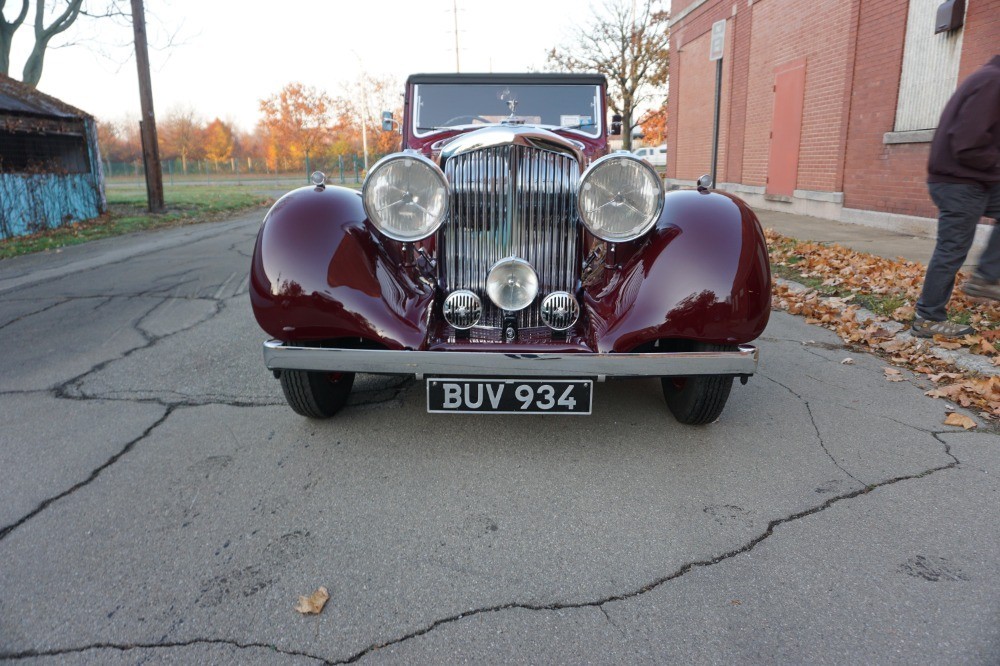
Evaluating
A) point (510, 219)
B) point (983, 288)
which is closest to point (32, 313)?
point (510, 219)

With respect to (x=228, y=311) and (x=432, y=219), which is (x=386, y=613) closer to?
(x=432, y=219)

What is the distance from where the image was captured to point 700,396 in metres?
3.10

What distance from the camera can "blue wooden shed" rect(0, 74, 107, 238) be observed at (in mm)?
11406

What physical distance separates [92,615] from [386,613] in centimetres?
86

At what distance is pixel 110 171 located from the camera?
45.5 meters

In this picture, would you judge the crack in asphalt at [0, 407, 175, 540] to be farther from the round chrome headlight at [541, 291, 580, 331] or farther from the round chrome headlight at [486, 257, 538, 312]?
the round chrome headlight at [541, 291, 580, 331]

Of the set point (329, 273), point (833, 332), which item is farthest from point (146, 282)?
point (833, 332)

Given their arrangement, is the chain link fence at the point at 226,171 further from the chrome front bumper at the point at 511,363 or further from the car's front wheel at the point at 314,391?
the chrome front bumper at the point at 511,363

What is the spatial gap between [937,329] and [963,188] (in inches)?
36.9

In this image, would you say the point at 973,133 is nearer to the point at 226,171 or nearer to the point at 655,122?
the point at 655,122

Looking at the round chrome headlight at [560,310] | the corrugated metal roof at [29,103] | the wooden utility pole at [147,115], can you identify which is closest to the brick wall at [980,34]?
the round chrome headlight at [560,310]

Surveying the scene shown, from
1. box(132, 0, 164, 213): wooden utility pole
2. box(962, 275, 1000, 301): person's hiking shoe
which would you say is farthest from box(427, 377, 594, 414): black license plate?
box(132, 0, 164, 213): wooden utility pole

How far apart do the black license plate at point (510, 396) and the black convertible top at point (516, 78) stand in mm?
2631

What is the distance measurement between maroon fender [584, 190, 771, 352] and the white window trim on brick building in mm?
6991
